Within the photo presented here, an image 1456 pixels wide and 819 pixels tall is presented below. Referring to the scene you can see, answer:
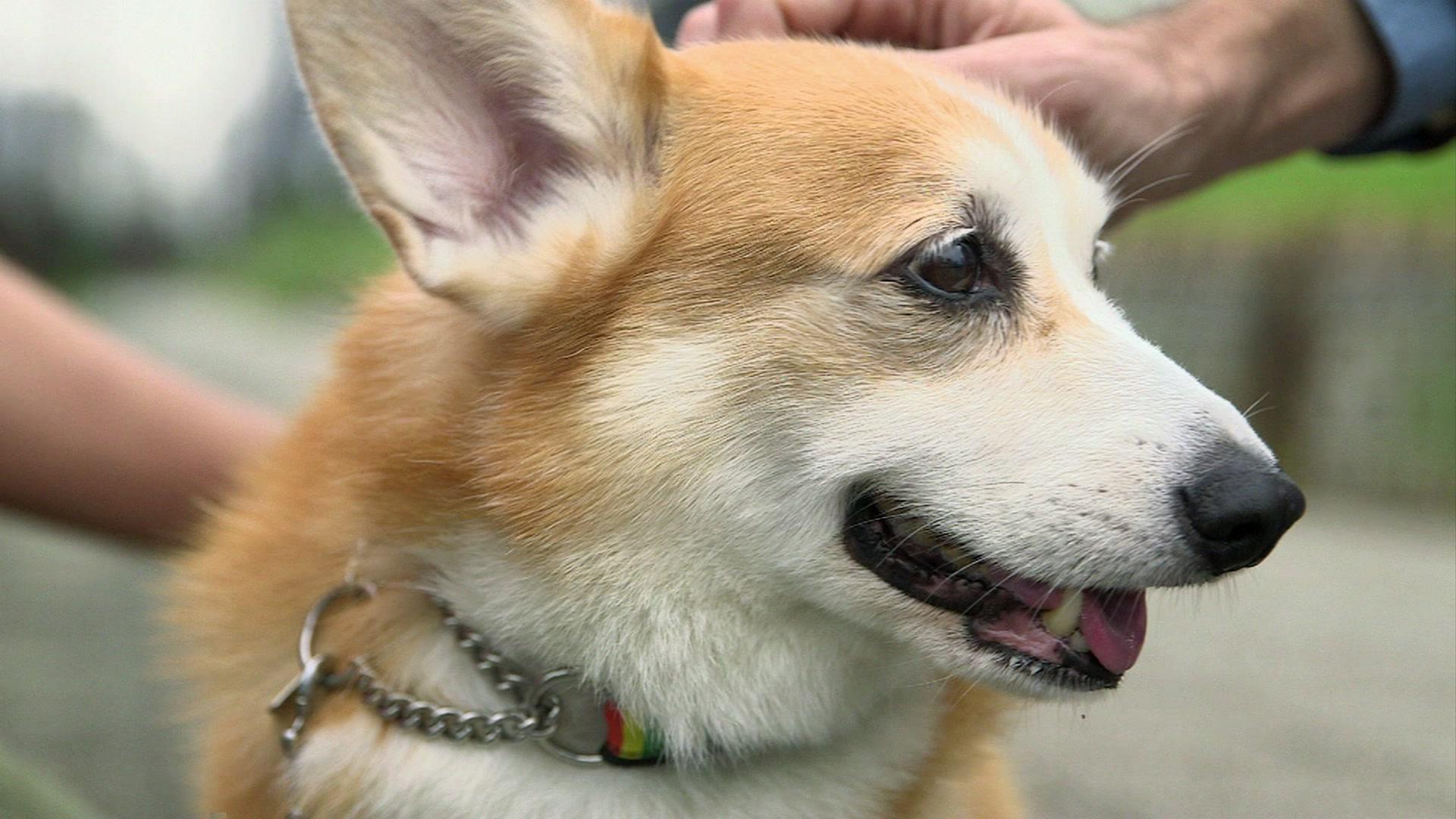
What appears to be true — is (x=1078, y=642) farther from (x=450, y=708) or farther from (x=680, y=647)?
(x=450, y=708)

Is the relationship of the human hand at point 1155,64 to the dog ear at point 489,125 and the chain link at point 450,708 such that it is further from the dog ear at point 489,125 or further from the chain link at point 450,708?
the chain link at point 450,708

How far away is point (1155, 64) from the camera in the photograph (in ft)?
7.72

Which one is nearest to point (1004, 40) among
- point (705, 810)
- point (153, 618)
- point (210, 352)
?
point (705, 810)

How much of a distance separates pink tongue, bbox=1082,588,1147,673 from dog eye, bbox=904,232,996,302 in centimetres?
45

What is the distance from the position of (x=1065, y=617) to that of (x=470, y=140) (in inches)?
43.1

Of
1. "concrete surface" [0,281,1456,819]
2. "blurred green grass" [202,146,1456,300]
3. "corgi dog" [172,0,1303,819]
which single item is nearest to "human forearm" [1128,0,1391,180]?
"corgi dog" [172,0,1303,819]

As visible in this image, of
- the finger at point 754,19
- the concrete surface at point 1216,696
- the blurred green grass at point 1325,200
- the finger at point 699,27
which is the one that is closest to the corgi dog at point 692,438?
the concrete surface at point 1216,696

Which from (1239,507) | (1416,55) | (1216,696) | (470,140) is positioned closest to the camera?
(1239,507)

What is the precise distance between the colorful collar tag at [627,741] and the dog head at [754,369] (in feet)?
0.14

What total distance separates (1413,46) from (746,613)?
1714 mm

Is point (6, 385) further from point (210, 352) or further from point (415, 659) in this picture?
point (210, 352)

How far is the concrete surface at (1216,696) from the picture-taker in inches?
89.6

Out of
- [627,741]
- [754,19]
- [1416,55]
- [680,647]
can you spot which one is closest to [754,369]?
[680,647]

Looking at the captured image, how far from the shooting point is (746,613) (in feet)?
6.00
